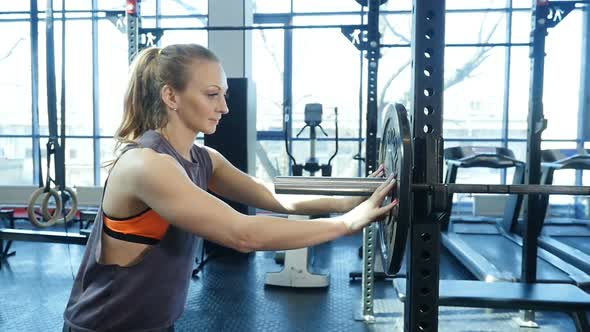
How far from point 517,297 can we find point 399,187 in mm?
1842

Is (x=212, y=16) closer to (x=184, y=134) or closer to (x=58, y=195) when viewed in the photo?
(x=58, y=195)

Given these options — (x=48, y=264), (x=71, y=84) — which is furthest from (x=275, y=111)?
(x=48, y=264)

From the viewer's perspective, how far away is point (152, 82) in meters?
1.22

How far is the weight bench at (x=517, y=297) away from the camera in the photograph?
2.37 metres

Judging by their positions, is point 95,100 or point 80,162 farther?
point 80,162

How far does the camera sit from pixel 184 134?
1245 millimetres

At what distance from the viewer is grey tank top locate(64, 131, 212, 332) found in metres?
1.17

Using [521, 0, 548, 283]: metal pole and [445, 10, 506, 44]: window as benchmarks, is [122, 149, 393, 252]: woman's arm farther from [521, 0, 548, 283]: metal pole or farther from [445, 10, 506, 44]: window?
[445, 10, 506, 44]: window

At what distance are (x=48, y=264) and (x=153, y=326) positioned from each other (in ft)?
11.6

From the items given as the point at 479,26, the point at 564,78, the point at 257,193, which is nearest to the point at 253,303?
the point at 257,193

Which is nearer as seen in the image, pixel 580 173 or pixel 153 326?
pixel 153 326

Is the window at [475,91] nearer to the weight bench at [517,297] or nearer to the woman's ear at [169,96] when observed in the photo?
the weight bench at [517,297]

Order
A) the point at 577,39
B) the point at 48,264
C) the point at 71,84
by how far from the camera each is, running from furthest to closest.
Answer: the point at 71,84, the point at 577,39, the point at 48,264

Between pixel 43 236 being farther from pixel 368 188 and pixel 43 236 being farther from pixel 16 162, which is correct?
pixel 16 162
